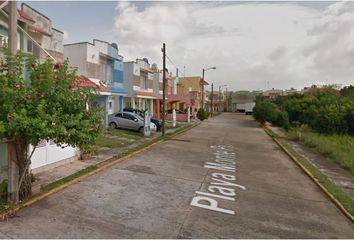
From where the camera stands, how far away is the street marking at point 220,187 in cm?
704

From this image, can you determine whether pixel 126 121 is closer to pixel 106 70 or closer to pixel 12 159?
pixel 106 70

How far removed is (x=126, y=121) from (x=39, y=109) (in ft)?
54.7

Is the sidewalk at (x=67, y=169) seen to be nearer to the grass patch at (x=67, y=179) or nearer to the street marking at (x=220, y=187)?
the grass patch at (x=67, y=179)

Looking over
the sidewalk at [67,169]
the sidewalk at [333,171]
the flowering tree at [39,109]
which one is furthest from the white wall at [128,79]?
the flowering tree at [39,109]

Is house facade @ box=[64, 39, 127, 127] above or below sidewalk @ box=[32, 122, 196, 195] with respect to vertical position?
above

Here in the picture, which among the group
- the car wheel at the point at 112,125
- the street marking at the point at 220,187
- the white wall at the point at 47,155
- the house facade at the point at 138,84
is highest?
the house facade at the point at 138,84

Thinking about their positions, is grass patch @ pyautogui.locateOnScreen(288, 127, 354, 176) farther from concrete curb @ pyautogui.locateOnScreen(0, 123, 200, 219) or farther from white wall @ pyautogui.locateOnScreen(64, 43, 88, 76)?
white wall @ pyautogui.locateOnScreen(64, 43, 88, 76)

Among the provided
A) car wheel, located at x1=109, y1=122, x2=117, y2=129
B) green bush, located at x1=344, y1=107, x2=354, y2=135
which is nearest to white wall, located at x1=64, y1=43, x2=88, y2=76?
car wheel, located at x1=109, y1=122, x2=117, y2=129

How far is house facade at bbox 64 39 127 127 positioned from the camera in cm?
2167

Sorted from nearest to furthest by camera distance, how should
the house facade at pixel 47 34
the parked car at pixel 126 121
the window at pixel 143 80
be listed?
the house facade at pixel 47 34, the parked car at pixel 126 121, the window at pixel 143 80

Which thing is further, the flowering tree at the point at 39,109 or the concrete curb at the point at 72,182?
the concrete curb at the point at 72,182

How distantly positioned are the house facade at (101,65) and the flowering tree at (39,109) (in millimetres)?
12248

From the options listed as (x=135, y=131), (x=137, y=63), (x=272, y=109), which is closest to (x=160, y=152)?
(x=135, y=131)

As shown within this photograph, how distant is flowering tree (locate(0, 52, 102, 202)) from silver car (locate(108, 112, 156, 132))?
15017mm
